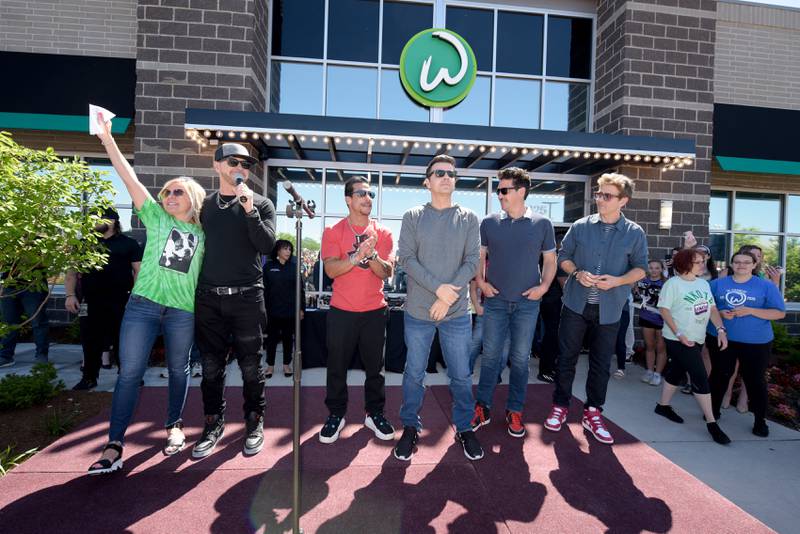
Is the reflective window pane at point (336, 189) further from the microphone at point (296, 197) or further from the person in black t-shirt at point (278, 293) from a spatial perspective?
the microphone at point (296, 197)

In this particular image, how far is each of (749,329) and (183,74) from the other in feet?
28.2

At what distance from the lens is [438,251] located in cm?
313

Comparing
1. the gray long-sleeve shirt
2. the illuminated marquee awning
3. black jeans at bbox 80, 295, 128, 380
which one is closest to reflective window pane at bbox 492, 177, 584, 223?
the illuminated marquee awning

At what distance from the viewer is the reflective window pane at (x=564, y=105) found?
28.7 ft

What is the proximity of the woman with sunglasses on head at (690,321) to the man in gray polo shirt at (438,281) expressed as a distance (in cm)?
227

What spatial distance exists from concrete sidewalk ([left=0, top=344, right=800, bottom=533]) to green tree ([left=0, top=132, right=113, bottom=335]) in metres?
2.22

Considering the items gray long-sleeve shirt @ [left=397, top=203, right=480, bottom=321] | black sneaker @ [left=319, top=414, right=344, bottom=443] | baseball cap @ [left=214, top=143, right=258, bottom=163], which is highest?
baseball cap @ [left=214, top=143, right=258, bottom=163]

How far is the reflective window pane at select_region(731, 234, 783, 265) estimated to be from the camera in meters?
10.0

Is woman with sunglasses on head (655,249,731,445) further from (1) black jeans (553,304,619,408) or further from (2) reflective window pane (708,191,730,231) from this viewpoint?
(2) reflective window pane (708,191,730,231)

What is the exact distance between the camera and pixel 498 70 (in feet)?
28.2

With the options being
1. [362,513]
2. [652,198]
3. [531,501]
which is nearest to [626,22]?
[652,198]

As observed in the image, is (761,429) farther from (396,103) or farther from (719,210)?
(719,210)

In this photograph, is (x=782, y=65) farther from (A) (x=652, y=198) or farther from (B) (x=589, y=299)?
(B) (x=589, y=299)

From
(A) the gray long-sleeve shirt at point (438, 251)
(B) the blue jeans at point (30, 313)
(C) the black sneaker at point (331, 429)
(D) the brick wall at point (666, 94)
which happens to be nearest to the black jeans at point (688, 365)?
(A) the gray long-sleeve shirt at point (438, 251)
